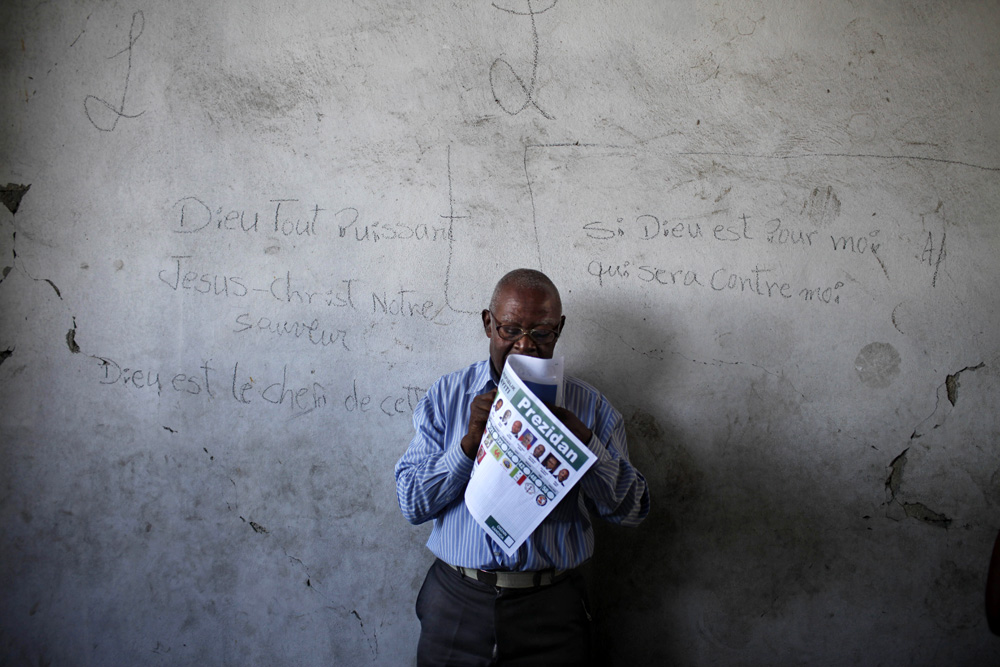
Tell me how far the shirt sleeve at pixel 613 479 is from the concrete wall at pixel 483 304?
35 cm

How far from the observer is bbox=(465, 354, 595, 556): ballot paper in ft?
4.59

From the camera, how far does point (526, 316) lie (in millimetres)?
1675

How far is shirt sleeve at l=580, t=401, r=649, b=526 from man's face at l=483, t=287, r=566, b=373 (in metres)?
0.32

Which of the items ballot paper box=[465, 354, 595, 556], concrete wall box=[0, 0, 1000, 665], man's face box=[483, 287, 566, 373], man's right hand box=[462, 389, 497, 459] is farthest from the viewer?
concrete wall box=[0, 0, 1000, 665]

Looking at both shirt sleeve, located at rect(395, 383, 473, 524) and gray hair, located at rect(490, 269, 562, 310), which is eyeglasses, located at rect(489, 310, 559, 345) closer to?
gray hair, located at rect(490, 269, 562, 310)

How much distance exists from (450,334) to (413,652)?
122cm

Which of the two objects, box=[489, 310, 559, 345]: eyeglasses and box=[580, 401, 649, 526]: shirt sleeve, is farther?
box=[489, 310, 559, 345]: eyeglasses

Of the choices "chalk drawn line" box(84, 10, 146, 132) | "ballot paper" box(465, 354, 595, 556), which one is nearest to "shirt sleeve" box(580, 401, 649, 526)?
"ballot paper" box(465, 354, 595, 556)

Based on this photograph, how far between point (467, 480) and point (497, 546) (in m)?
0.25

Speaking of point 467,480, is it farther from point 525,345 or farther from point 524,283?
point 524,283

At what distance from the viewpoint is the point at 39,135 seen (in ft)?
7.14

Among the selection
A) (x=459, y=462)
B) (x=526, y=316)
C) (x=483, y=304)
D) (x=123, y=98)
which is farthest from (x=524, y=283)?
(x=123, y=98)

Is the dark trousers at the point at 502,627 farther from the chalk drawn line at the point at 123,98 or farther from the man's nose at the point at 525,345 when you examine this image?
the chalk drawn line at the point at 123,98

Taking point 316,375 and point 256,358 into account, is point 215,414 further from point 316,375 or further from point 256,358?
point 316,375
